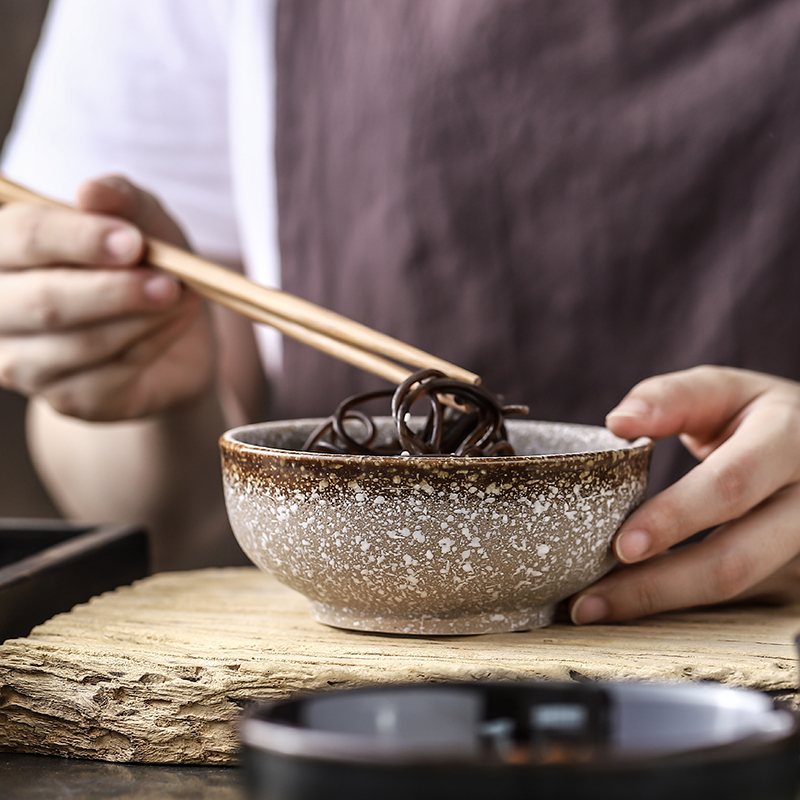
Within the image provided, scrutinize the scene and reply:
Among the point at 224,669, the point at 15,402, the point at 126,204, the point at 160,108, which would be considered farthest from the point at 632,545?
the point at 15,402

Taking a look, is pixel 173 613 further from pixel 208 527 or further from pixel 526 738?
pixel 208 527

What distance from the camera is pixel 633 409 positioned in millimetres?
631

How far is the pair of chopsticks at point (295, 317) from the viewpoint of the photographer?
69 centimetres

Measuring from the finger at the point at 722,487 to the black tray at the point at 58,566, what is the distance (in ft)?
1.31

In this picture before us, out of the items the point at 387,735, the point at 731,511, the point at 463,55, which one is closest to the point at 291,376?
the point at 463,55

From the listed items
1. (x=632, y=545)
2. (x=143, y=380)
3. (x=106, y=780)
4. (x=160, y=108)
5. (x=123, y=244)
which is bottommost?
(x=106, y=780)

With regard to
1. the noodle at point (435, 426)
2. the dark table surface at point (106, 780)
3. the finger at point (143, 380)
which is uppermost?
the finger at point (143, 380)

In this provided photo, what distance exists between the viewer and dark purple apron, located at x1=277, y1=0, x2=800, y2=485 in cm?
102

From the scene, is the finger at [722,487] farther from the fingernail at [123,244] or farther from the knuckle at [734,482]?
the fingernail at [123,244]

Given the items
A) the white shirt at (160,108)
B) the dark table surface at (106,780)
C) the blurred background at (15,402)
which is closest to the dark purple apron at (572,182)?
the white shirt at (160,108)

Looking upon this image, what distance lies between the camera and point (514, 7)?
104 centimetres

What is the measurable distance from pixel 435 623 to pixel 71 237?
53 centimetres

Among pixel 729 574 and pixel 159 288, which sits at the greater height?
pixel 159 288

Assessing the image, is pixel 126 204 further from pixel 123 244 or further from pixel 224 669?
pixel 224 669
